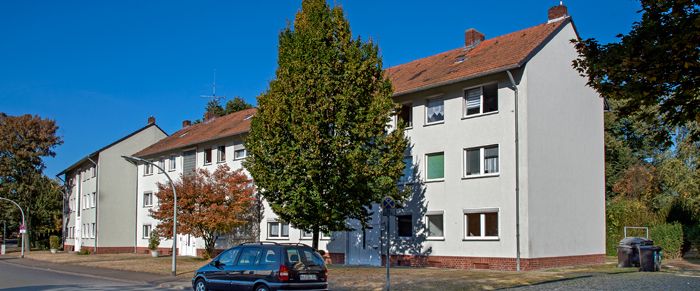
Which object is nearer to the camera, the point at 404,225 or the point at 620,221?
the point at 404,225

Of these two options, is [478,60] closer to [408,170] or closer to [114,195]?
[408,170]

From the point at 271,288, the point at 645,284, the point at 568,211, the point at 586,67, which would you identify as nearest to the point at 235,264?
the point at 271,288

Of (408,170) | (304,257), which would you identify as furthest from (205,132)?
(304,257)

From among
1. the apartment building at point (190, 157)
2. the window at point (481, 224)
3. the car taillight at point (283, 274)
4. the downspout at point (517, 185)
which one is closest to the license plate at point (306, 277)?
the car taillight at point (283, 274)

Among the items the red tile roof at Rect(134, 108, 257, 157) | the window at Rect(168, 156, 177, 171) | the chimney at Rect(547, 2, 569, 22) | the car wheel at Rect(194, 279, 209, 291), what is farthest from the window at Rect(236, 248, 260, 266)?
the window at Rect(168, 156, 177, 171)

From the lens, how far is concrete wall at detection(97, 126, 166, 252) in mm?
50594

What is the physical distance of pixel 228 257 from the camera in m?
15.7

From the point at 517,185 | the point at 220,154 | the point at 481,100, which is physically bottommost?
the point at 517,185

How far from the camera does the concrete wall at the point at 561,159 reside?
24469 mm

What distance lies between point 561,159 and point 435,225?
17.9 feet

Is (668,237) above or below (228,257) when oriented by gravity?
below

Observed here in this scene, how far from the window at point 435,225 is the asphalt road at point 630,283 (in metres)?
7.33

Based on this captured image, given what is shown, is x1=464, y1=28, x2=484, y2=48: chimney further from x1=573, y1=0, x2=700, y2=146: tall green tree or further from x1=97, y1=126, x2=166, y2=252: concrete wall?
x1=97, y1=126, x2=166, y2=252: concrete wall

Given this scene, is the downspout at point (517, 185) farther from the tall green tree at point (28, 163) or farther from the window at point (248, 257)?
the tall green tree at point (28, 163)
